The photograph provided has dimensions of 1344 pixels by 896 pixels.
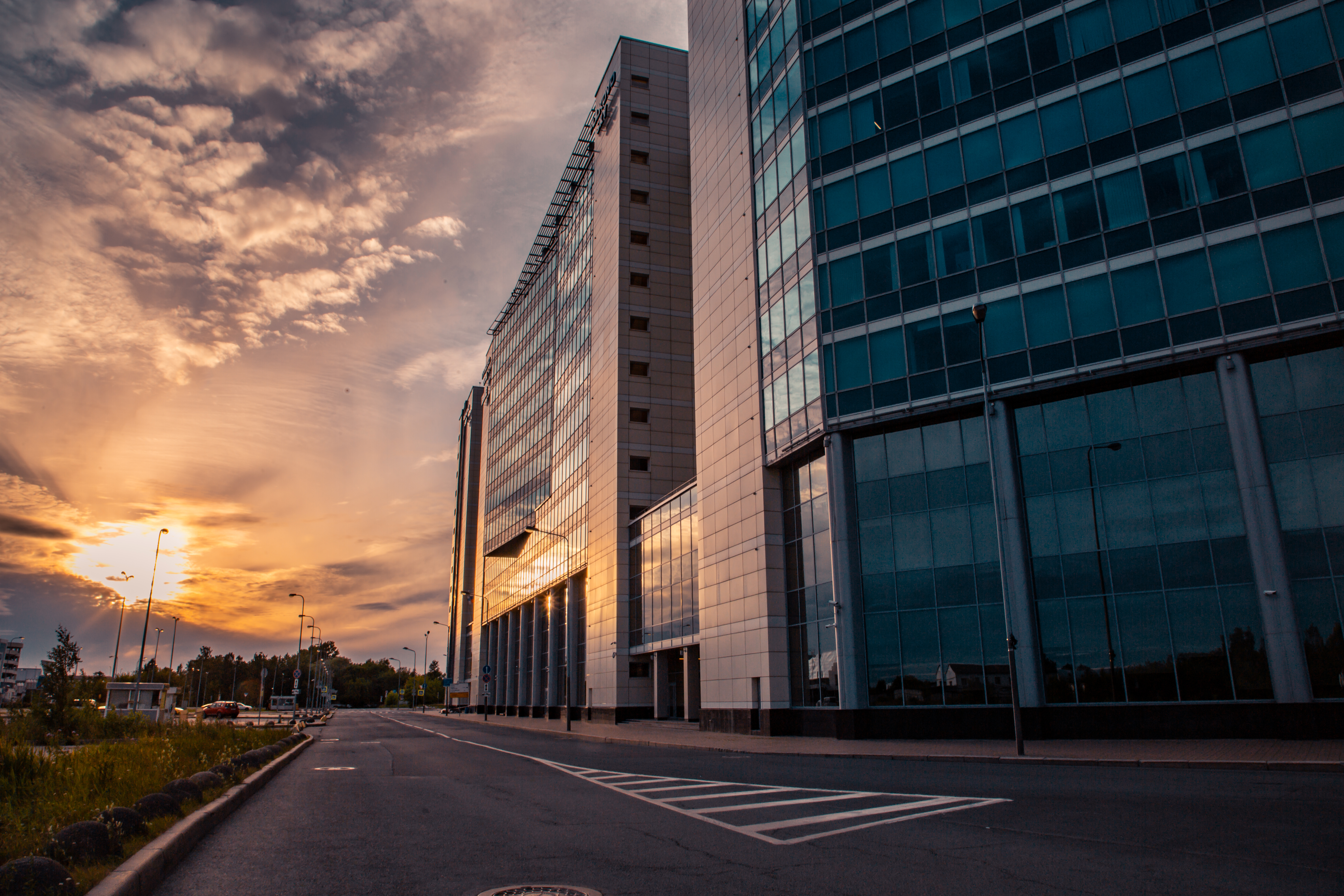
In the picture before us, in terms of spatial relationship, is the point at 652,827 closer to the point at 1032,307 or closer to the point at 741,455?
the point at 1032,307

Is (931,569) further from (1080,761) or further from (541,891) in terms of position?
(541,891)

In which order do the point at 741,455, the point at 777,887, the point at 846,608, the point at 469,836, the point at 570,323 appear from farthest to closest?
the point at 570,323 → the point at 741,455 → the point at 846,608 → the point at 469,836 → the point at 777,887

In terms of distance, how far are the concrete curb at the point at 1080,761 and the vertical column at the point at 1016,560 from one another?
20.3 feet

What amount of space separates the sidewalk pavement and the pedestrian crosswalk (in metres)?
7.99

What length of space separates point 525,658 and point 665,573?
34898 mm

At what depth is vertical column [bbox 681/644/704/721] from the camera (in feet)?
154

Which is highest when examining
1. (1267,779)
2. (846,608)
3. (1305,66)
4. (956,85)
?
(956,85)

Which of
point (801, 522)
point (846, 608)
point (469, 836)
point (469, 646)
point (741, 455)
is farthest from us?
point (469, 646)

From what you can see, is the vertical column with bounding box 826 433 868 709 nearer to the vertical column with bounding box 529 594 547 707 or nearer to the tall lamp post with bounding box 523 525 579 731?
the tall lamp post with bounding box 523 525 579 731

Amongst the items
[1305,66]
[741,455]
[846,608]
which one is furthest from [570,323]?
[1305,66]

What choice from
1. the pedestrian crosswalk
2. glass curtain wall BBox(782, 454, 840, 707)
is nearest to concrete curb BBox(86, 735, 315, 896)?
the pedestrian crosswalk

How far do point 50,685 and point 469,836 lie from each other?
81.5ft

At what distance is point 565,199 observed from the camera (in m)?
76.5

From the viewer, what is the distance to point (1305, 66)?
2508 centimetres
